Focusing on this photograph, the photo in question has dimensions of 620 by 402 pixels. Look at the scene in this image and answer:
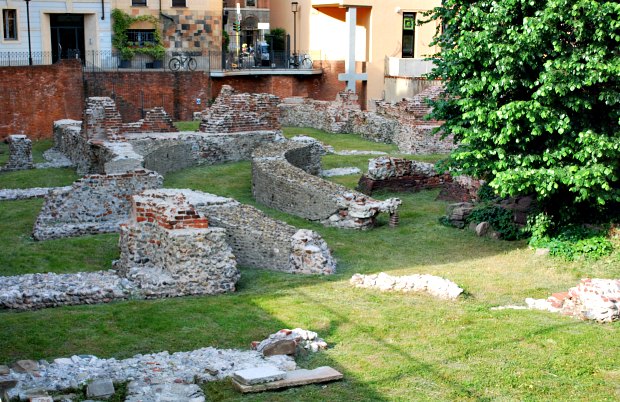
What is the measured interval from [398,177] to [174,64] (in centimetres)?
1894

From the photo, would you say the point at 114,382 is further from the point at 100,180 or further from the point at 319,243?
the point at 100,180

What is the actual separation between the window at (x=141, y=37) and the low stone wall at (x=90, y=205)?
21748mm

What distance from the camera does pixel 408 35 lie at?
135 feet

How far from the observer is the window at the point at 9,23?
113ft

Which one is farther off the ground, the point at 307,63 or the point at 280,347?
the point at 307,63

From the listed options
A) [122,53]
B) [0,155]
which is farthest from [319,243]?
[122,53]

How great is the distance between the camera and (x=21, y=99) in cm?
2919

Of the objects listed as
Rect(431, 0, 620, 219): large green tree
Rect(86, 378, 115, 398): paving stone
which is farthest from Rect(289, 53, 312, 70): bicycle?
Rect(86, 378, 115, 398): paving stone

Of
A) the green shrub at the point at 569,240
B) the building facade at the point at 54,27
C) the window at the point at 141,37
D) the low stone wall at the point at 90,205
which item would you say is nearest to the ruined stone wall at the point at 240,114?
the low stone wall at the point at 90,205

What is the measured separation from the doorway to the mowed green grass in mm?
23841

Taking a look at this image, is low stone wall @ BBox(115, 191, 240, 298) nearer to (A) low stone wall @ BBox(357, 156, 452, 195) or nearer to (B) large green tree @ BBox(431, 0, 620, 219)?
(B) large green tree @ BBox(431, 0, 620, 219)

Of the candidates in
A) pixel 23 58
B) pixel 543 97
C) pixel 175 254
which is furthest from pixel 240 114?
pixel 175 254

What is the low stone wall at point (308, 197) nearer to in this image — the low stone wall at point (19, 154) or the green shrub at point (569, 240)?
the green shrub at point (569, 240)

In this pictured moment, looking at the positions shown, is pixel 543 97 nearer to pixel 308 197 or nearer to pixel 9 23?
pixel 308 197
